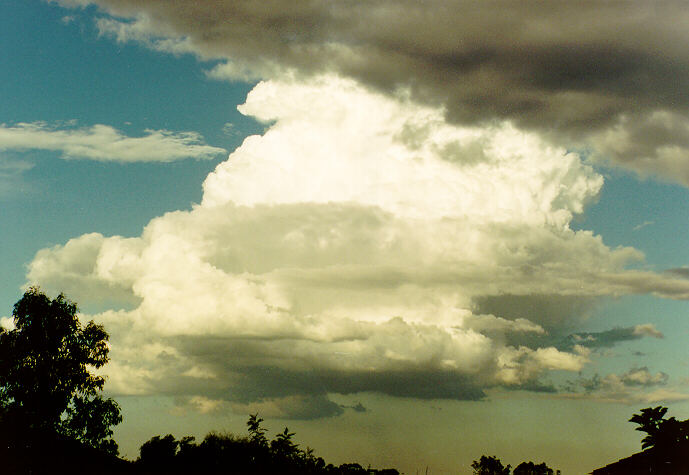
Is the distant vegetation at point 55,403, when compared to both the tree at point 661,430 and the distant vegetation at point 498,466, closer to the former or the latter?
the tree at point 661,430

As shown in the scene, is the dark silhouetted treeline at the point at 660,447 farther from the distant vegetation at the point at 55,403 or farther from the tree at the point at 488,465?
the tree at the point at 488,465

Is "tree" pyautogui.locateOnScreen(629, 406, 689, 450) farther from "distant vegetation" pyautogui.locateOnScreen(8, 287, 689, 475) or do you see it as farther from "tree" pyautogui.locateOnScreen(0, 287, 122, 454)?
"tree" pyautogui.locateOnScreen(0, 287, 122, 454)

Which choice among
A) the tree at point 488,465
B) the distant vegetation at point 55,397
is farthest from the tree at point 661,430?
the tree at point 488,465

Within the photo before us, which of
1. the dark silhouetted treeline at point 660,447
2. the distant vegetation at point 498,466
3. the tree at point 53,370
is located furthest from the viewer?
the distant vegetation at point 498,466

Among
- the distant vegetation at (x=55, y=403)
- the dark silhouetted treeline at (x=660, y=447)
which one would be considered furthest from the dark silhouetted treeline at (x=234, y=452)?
the dark silhouetted treeline at (x=660, y=447)

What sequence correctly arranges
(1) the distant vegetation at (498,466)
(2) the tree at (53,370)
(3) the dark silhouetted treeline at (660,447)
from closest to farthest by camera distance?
(3) the dark silhouetted treeline at (660,447), (2) the tree at (53,370), (1) the distant vegetation at (498,466)

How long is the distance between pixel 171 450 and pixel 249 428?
30.5 feet

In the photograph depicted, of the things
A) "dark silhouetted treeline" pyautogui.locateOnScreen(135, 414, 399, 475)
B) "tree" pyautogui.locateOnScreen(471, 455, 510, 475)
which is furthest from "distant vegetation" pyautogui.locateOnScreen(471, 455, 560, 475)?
"dark silhouetted treeline" pyautogui.locateOnScreen(135, 414, 399, 475)

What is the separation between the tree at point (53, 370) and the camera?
52.1 meters

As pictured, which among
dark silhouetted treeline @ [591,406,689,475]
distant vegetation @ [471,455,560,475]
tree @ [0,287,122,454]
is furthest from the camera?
distant vegetation @ [471,455,560,475]

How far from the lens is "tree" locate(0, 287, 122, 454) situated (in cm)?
5209

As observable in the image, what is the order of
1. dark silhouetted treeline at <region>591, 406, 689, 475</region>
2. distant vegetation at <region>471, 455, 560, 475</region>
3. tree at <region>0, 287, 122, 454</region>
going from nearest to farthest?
dark silhouetted treeline at <region>591, 406, 689, 475</region> → tree at <region>0, 287, 122, 454</region> → distant vegetation at <region>471, 455, 560, 475</region>

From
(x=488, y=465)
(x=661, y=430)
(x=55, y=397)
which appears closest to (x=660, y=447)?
(x=661, y=430)

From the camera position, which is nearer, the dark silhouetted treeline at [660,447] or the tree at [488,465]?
the dark silhouetted treeline at [660,447]
